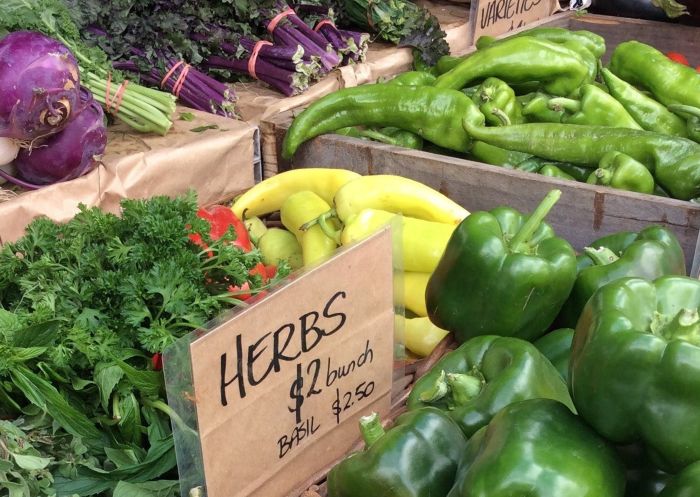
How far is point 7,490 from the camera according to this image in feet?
4.17

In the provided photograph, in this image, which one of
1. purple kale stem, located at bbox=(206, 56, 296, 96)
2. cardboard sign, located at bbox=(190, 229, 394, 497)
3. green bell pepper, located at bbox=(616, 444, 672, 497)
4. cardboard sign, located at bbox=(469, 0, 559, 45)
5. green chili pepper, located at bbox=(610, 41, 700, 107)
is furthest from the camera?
cardboard sign, located at bbox=(469, 0, 559, 45)

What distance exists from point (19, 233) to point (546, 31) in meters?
1.83

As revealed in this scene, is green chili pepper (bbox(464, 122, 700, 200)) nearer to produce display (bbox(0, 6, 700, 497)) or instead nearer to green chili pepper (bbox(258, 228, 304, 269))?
produce display (bbox(0, 6, 700, 497))

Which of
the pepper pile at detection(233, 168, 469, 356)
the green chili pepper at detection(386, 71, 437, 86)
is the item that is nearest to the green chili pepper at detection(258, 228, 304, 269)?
the pepper pile at detection(233, 168, 469, 356)

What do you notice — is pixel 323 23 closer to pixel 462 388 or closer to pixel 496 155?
pixel 496 155

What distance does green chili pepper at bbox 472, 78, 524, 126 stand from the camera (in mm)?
2357

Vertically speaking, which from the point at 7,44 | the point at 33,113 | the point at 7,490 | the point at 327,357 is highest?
the point at 7,44

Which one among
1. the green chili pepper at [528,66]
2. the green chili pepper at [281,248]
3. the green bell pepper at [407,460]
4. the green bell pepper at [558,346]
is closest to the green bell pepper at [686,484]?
the green bell pepper at [407,460]

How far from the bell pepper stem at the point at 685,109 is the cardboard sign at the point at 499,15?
104 cm

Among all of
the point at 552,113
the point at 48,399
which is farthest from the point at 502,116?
the point at 48,399

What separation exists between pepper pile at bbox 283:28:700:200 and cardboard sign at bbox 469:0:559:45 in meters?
0.48

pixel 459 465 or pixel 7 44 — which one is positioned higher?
pixel 7 44

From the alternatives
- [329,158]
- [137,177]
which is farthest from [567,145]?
[137,177]

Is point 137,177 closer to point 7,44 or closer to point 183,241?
point 7,44
